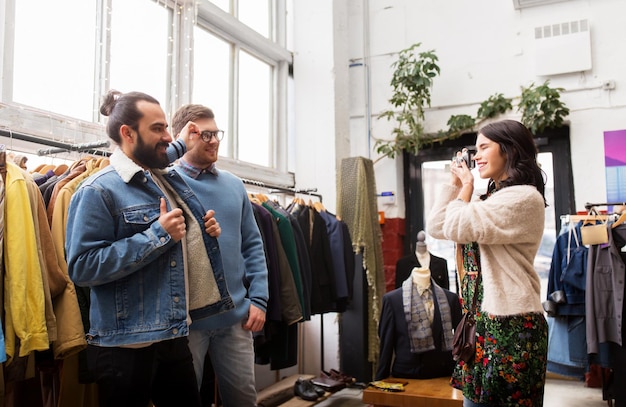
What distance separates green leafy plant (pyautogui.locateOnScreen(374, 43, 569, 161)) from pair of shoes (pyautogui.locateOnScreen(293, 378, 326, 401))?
2.29 m

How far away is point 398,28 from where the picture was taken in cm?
557

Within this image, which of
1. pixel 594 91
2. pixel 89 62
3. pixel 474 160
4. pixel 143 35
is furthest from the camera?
pixel 594 91

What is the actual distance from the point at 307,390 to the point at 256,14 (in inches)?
126

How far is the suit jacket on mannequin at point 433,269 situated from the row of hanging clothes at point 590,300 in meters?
0.72

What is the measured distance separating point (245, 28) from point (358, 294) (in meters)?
2.32

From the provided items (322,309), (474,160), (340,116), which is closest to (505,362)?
(474,160)

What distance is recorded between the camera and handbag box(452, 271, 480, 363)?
1830mm

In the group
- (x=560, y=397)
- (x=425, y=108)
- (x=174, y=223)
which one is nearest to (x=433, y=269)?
(x=560, y=397)

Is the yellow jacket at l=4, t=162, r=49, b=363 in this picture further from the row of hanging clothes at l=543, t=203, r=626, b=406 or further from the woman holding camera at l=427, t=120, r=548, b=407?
the row of hanging clothes at l=543, t=203, r=626, b=406

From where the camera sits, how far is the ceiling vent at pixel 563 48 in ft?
15.7

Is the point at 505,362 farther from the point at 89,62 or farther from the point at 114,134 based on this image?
the point at 89,62

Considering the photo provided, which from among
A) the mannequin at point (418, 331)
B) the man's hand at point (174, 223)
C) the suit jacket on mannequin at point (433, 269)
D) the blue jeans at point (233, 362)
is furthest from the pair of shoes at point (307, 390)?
the man's hand at point (174, 223)

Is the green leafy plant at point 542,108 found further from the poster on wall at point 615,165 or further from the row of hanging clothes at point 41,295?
the row of hanging clothes at point 41,295

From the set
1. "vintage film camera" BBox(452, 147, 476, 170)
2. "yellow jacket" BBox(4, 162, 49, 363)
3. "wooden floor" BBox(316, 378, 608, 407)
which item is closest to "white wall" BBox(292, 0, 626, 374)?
"wooden floor" BBox(316, 378, 608, 407)
